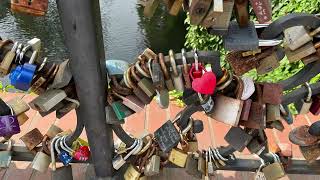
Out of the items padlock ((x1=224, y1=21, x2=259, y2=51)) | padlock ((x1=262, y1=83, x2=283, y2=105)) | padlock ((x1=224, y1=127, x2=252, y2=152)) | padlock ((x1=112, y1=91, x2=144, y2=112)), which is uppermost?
padlock ((x1=224, y1=21, x2=259, y2=51))

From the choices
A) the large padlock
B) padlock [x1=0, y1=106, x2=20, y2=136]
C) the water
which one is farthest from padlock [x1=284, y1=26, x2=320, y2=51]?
the water

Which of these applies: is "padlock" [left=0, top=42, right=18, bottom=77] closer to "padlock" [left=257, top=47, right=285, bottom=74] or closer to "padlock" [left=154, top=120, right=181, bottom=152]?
"padlock" [left=154, top=120, right=181, bottom=152]

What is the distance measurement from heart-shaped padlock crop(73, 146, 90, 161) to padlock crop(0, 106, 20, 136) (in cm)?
21

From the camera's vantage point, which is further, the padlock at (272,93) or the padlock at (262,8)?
the padlock at (272,93)

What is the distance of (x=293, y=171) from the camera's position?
1294mm

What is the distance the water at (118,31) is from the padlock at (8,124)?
4.12 m

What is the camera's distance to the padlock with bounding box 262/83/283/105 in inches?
38.7

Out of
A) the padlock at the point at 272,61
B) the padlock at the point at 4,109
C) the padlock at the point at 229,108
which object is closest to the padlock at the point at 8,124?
the padlock at the point at 4,109

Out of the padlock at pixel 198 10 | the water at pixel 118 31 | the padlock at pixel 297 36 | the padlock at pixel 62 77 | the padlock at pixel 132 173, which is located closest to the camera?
the padlock at pixel 198 10

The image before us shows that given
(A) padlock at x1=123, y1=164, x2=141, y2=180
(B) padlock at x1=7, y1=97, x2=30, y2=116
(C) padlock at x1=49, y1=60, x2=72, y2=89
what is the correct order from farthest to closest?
1. (A) padlock at x1=123, y1=164, x2=141, y2=180
2. (B) padlock at x1=7, y1=97, x2=30, y2=116
3. (C) padlock at x1=49, y1=60, x2=72, y2=89

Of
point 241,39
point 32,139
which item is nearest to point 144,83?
point 241,39

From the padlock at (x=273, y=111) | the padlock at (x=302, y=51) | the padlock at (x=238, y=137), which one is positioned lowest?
the padlock at (x=238, y=137)

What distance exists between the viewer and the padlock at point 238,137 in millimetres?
1139

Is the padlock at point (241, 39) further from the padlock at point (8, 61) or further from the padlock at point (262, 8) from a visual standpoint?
the padlock at point (8, 61)
